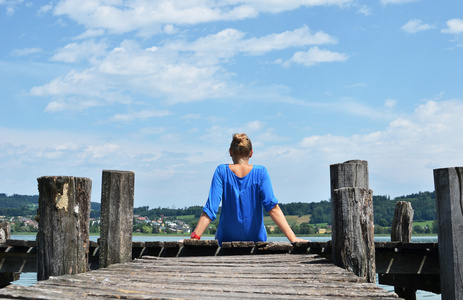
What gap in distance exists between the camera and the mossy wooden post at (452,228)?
17.5ft

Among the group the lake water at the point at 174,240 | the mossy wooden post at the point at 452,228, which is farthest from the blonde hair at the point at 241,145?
the lake water at the point at 174,240

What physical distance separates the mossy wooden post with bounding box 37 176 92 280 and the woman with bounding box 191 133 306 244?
5.00ft

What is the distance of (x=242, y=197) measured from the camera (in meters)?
6.51

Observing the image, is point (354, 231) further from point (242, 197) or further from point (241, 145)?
point (241, 145)

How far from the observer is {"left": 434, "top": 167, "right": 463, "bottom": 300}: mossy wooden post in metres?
5.32

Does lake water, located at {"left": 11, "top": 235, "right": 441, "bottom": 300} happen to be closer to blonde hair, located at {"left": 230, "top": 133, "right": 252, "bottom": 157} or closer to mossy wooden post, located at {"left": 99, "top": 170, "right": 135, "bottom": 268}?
blonde hair, located at {"left": 230, "top": 133, "right": 252, "bottom": 157}

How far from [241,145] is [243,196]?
0.62m

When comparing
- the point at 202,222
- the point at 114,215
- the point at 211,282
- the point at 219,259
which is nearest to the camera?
the point at 211,282

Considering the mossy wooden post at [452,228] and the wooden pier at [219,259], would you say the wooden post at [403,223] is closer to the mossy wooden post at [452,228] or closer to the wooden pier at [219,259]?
the wooden pier at [219,259]

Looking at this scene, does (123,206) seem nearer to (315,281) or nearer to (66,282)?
(66,282)

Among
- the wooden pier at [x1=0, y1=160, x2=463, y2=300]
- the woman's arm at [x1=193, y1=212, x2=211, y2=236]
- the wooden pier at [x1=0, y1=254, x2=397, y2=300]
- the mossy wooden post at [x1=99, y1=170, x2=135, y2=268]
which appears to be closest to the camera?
the wooden pier at [x1=0, y1=254, x2=397, y2=300]

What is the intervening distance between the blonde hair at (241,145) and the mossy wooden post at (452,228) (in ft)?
7.32

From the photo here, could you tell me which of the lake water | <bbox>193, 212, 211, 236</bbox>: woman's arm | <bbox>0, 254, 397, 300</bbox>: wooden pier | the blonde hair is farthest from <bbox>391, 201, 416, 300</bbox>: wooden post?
<bbox>193, 212, 211, 236</bbox>: woman's arm

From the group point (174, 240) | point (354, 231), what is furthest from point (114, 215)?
point (174, 240)
